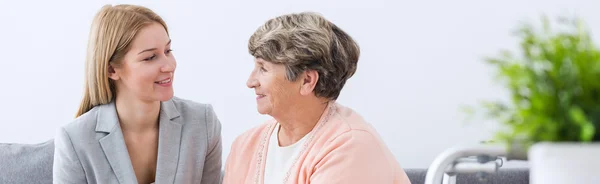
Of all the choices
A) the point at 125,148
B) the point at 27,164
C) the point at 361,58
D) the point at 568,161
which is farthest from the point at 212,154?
the point at 568,161

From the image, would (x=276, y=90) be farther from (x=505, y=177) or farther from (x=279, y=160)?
(x=505, y=177)

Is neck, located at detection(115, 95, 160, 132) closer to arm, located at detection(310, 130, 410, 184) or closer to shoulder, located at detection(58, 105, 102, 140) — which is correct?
shoulder, located at detection(58, 105, 102, 140)

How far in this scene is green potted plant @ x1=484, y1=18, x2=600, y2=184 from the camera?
74 cm

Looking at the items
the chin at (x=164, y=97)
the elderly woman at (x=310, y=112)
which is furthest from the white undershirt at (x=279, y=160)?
the chin at (x=164, y=97)

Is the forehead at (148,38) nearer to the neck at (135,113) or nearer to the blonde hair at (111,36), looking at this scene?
the blonde hair at (111,36)

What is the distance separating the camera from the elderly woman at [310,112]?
6.08 feet

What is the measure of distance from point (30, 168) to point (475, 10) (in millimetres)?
1648

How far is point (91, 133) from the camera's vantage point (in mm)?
2299

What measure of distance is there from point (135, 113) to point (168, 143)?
0.42ft

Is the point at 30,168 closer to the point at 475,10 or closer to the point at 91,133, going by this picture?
the point at 91,133

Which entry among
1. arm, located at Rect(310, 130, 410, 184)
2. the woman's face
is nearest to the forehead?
the woman's face

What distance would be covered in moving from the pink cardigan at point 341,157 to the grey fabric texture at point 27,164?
3.70ft

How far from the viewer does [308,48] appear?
1901 mm

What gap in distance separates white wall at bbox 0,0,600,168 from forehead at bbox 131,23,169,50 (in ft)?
2.66
